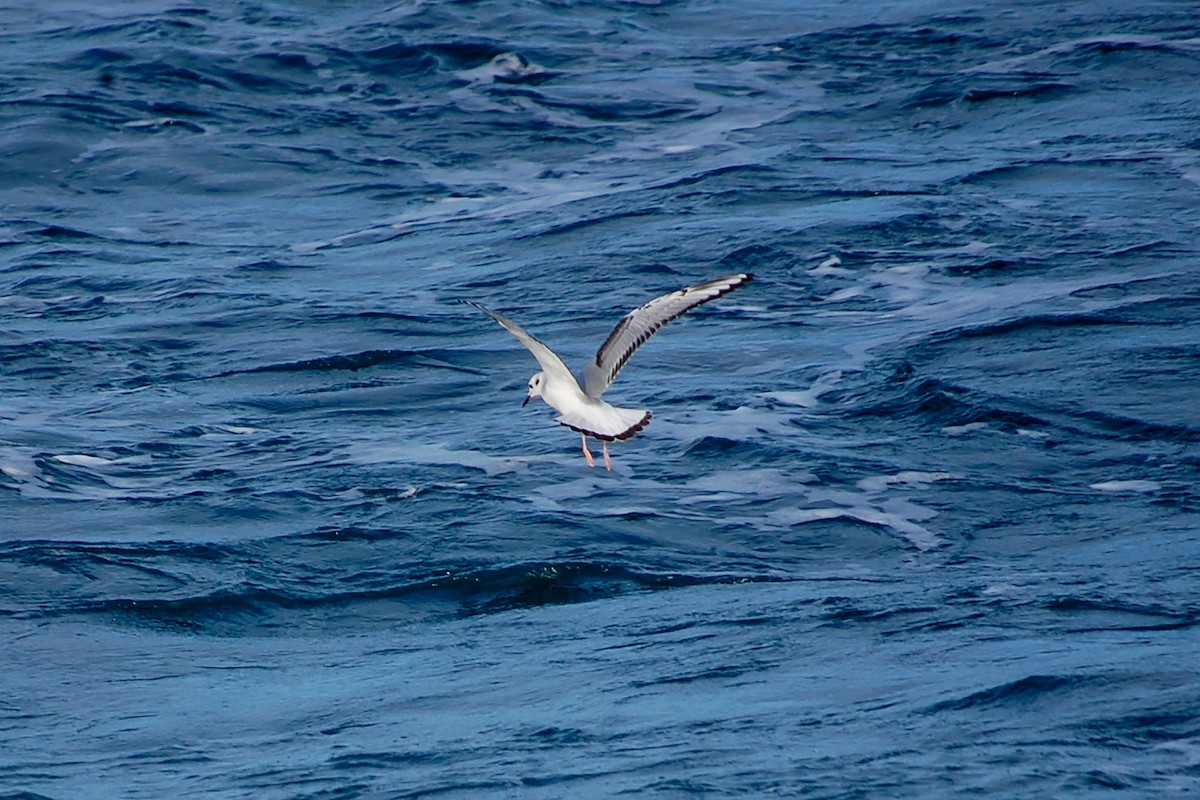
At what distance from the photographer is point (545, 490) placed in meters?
10.8

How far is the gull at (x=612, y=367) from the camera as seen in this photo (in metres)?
9.15

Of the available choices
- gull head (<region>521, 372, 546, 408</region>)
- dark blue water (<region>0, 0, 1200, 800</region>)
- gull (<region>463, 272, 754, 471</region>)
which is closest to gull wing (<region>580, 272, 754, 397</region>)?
gull (<region>463, 272, 754, 471</region>)

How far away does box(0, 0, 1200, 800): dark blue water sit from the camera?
7.06 metres

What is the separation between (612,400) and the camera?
12.6 metres

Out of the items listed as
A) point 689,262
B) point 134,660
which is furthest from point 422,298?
point 134,660

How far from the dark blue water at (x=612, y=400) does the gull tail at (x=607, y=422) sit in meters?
0.75

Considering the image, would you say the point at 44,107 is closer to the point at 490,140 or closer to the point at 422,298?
the point at 490,140

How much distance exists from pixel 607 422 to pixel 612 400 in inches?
129

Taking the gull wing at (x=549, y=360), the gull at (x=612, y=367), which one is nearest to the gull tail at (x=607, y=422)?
the gull at (x=612, y=367)

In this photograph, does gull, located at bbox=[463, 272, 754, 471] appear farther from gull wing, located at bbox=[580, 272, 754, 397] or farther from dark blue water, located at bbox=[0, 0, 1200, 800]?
dark blue water, located at bbox=[0, 0, 1200, 800]

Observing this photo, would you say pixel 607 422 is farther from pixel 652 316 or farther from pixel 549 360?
pixel 652 316

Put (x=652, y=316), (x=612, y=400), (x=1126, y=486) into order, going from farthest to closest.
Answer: (x=612, y=400)
(x=1126, y=486)
(x=652, y=316)

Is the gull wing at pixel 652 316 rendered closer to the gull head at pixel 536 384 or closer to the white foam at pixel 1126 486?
the gull head at pixel 536 384

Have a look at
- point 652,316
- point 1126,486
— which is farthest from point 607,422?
point 1126,486
